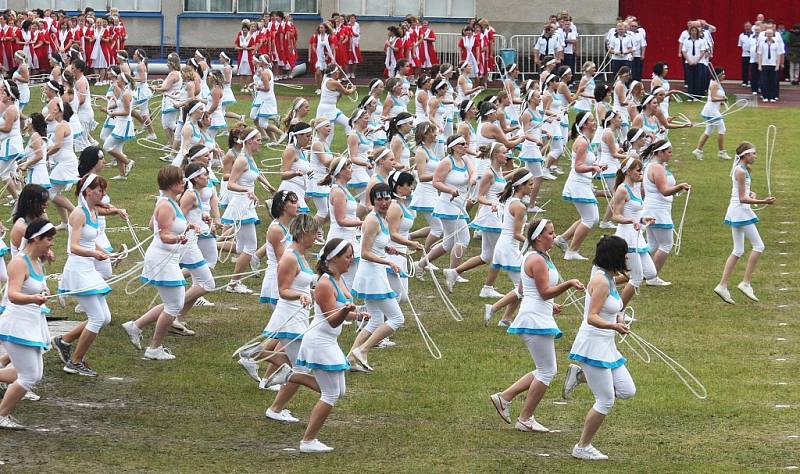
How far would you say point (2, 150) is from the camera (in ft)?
64.1

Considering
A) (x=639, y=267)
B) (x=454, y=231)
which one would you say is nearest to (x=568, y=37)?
(x=454, y=231)

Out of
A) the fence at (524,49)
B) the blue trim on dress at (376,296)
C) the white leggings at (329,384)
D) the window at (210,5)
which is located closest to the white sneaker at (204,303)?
the blue trim on dress at (376,296)

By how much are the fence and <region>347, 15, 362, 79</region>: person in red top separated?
2.28m

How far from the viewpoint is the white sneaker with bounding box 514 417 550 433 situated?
11.0 metres

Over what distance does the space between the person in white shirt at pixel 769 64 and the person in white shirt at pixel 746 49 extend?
1384 millimetres

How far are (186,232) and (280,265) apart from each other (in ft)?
7.15

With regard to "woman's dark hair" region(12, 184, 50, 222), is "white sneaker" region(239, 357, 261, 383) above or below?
below

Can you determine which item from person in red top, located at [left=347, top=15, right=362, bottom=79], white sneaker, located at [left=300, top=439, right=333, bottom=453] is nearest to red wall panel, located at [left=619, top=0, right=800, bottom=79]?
person in red top, located at [left=347, top=15, right=362, bottom=79]

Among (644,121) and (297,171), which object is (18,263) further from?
(644,121)

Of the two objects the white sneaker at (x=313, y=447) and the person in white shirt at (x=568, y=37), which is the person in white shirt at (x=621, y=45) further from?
the white sneaker at (x=313, y=447)

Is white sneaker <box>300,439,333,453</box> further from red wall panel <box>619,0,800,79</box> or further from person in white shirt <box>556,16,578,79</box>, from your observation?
red wall panel <box>619,0,800,79</box>

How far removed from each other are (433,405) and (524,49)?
88.6 feet

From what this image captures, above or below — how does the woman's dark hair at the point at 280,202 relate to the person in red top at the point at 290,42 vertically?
below

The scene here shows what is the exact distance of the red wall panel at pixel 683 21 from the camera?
39.2 meters
